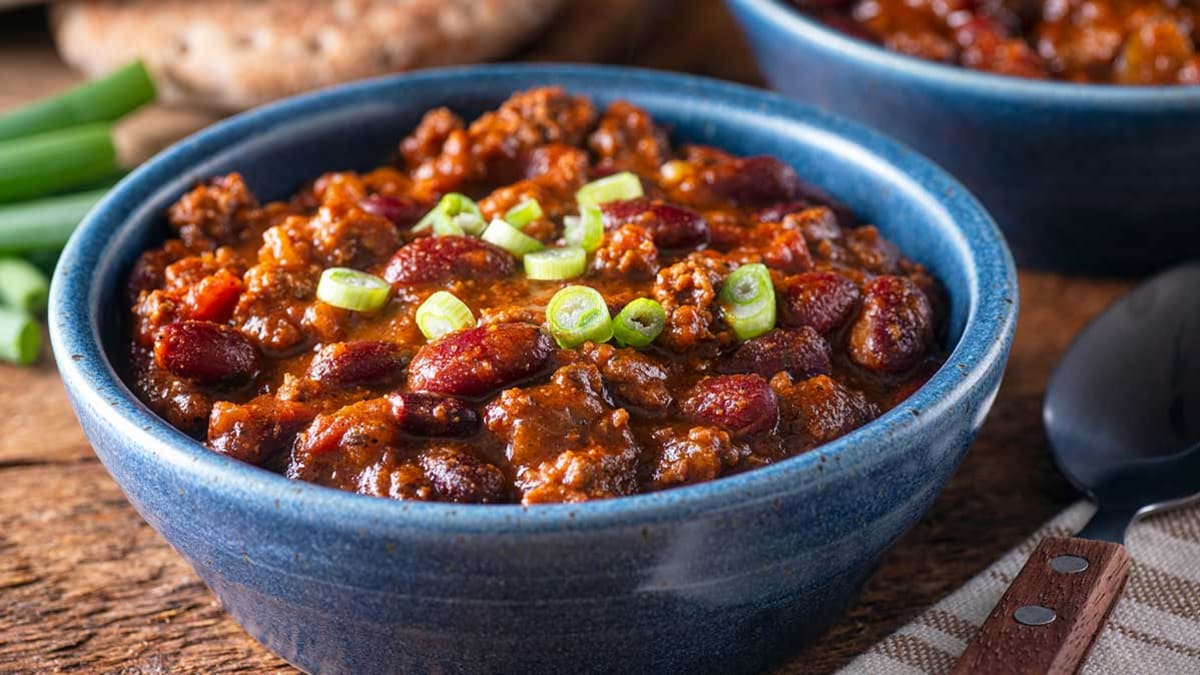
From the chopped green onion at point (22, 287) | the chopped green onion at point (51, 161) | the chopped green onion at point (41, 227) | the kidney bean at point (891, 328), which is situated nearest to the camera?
the kidney bean at point (891, 328)

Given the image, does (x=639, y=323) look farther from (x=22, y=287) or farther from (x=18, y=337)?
(x=22, y=287)

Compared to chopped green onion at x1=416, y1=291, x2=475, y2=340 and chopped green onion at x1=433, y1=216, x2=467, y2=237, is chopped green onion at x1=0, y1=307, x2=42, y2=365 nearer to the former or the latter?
chopped green onion at x1=433, y1=216, x2=467, y2=237

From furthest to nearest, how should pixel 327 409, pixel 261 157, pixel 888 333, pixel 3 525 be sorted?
pixel 261 157 < pixel 3 525 < pixel 888 333 < pixel 327 409

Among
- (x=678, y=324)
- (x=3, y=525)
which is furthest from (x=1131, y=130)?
(x=3, y=525)

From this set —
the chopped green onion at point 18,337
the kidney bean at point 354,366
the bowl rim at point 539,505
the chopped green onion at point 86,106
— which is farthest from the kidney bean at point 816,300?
the chopped green onion at point 86,106

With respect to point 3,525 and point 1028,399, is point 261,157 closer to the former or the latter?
point 3,525

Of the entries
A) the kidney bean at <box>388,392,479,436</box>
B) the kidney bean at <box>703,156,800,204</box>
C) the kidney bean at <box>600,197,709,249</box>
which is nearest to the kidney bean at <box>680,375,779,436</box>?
the kidney bean at <box>388,392,479,436</box>

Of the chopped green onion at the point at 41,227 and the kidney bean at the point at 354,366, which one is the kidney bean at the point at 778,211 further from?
the chopped green onion at the point at 41,227
